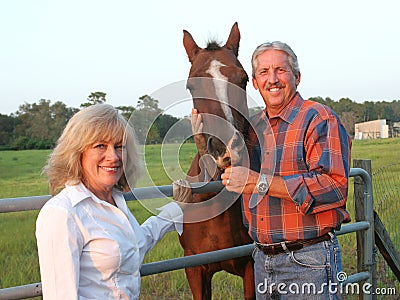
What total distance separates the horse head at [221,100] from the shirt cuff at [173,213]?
1.14 ft

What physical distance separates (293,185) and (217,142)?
536mm

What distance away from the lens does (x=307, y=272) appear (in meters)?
2.43

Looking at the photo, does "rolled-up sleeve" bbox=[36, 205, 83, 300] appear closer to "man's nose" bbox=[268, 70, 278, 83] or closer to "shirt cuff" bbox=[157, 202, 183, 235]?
"shirt cuff" bbox=[157, 202, 183, 235]

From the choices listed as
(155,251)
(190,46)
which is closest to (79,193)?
(190,46)

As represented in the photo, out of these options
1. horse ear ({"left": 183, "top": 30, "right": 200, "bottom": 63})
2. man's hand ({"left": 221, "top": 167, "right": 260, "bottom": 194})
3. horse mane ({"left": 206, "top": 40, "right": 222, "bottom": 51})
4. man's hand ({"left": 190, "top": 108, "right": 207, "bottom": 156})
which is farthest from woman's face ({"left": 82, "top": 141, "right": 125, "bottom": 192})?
horse ear ({"left": 183, "top": 30, "right": 200, "bottom": 63})

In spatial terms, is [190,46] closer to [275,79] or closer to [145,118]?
[275,79]

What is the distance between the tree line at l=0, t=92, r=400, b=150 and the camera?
7.60 ft

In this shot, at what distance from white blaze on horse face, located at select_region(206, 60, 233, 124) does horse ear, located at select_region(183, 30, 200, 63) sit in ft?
1.47

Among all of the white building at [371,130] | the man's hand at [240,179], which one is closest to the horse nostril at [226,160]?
the man's hand at [240,179]

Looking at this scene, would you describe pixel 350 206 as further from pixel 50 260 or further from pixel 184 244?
pixel 50 260

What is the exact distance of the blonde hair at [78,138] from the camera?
2000 mm

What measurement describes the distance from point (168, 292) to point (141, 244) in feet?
9.42

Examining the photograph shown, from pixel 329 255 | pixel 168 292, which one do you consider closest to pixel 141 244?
pixel 329 255

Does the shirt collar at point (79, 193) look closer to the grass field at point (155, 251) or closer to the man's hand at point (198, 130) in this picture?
the grass field at point (155, 251)
